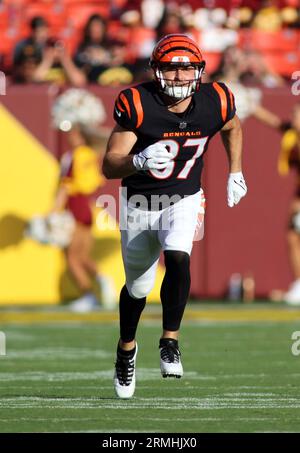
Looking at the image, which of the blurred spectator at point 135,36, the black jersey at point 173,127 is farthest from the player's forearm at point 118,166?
the blurred spectator at point 135,36

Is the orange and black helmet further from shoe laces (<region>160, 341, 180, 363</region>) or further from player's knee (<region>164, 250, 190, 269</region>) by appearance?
shoe laces (<region>160, 341, 180, 363</region>)

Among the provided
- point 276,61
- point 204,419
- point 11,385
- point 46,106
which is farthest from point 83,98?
point 204,419

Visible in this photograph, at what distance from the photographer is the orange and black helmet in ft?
20.0

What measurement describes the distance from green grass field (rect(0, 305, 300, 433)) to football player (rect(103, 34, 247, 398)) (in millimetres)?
334

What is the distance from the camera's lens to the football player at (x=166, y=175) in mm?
6070

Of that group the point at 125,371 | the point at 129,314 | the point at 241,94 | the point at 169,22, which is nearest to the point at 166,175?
the point at 129,314

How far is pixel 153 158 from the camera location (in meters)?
5.82

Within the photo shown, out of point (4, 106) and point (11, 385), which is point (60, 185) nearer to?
point (4, 106)

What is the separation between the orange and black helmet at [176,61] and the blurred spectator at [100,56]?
257 inches

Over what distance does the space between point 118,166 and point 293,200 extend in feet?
21.5

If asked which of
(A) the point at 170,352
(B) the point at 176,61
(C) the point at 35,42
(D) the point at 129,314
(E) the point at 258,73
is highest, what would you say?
(C) the point at 35,42

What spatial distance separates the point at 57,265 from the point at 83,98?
1.55m

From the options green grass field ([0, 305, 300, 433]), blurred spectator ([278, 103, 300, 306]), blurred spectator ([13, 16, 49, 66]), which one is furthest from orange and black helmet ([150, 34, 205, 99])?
blurred spectator ([13, 16, 49, 66])

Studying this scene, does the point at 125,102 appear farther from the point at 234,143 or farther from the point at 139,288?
the point at 139,288
